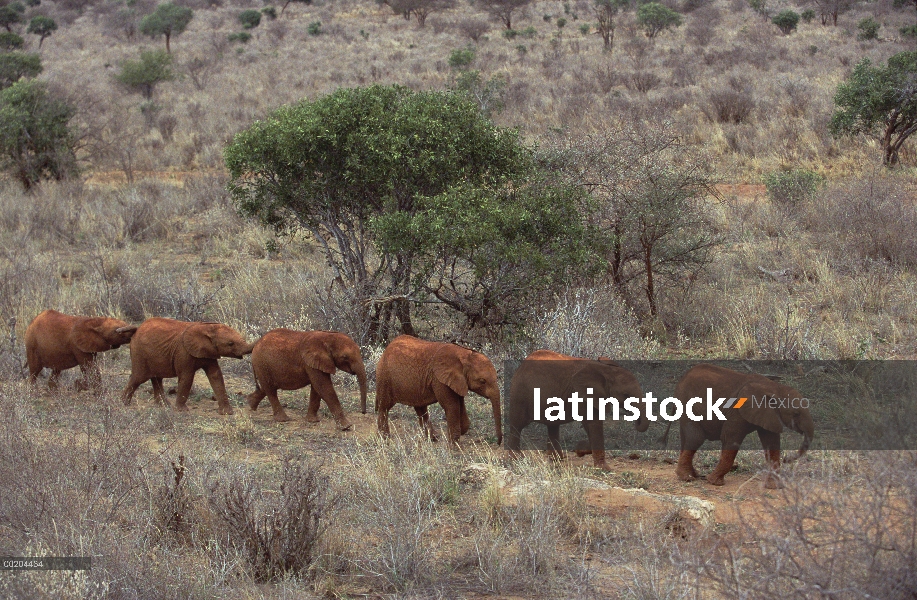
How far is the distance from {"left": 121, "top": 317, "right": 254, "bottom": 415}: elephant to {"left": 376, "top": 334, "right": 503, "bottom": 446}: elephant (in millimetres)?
1424

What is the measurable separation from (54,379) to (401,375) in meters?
3.64

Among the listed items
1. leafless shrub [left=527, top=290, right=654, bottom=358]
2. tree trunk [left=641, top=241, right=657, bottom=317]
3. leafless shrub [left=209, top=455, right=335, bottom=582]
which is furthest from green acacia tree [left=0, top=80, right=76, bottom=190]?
leafless shrub [left=209, top=455, right=335, bottom=582]

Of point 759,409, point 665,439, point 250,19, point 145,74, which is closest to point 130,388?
point 665,439

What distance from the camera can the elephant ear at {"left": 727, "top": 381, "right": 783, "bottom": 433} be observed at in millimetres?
5977

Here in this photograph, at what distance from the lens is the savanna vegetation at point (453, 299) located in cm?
469

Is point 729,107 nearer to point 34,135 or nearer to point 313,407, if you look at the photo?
point 34,135

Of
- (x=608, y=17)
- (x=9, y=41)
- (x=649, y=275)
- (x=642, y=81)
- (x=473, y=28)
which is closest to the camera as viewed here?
(x=649, y=275)

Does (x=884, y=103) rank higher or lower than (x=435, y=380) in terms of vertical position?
higher

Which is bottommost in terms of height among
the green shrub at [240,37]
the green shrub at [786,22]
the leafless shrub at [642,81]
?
the leafless shrub at [642,81]

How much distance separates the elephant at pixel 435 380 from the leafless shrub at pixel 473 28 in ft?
109

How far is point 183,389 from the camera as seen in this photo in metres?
8.32

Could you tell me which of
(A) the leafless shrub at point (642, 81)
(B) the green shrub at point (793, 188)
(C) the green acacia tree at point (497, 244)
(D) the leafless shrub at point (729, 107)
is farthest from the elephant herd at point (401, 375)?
(A) the leafless shrub at point (642, 81)

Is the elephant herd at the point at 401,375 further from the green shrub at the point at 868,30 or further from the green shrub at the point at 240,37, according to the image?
the green shrub at the point at 240,37

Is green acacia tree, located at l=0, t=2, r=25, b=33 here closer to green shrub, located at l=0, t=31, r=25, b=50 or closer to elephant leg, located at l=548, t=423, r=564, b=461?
green shrub, located at l=0, t=31, r=25, b=50
